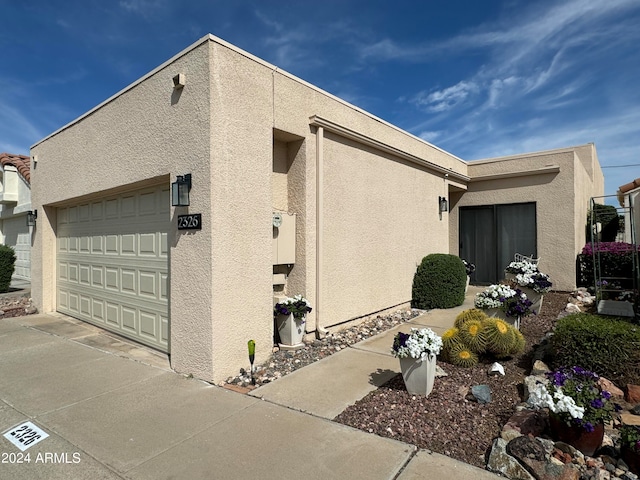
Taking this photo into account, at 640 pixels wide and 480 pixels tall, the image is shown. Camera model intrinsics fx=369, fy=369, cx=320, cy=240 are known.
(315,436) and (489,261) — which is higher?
(489,261)

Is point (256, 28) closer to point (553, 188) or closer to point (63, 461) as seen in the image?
point (63, 461)

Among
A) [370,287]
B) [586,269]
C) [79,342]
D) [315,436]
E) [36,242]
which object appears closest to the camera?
[315,436]

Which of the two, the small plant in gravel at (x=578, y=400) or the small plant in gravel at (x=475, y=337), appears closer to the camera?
the small plant in gravel at (x=578, y=400)

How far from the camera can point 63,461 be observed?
278cm

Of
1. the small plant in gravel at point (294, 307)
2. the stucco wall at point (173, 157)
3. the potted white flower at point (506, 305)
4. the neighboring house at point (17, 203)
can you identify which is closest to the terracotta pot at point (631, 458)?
the potted white flower at point (506, 305)

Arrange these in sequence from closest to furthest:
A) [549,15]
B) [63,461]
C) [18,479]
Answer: [18,479] → [63,461] → [549,15]

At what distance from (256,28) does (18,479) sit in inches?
281

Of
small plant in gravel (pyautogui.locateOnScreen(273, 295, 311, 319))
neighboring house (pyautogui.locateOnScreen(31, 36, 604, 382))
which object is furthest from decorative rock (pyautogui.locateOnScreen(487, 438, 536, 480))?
small plant in gravel (pyautogui.locateOnScreen(273, 295, 311, 319))

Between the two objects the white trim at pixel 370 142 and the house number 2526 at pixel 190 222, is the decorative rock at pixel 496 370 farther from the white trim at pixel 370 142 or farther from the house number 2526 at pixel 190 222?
the white trim at pixel 370 142

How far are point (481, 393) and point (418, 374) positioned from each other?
0.63 m

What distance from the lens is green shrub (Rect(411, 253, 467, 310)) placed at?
8117 mm

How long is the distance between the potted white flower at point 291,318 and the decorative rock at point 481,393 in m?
2.45

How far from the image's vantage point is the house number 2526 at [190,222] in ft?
14.3

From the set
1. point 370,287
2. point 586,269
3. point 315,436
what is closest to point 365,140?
point 370,287
